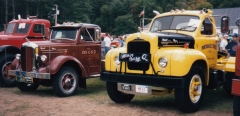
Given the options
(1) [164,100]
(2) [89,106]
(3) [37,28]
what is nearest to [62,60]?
(2) [89,106]

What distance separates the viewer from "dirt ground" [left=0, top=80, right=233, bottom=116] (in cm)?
694

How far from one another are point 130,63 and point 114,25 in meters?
70.3

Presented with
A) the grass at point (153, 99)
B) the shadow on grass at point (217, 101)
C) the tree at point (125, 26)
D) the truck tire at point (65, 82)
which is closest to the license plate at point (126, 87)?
the grass at point (153, 99)

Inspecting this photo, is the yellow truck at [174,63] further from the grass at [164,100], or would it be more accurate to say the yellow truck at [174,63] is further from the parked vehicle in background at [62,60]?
the parked vehicle in background at [62,60]

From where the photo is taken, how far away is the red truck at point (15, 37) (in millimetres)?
10883

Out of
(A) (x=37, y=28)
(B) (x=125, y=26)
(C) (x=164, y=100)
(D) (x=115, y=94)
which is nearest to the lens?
(D) (x=115, y=94)

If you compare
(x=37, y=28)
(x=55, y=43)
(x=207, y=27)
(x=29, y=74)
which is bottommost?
(x=29, y=74)

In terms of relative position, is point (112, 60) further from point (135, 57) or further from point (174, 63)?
point (174, 63)

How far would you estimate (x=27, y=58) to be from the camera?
9.14 meters

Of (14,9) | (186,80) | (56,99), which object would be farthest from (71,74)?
(14,9)

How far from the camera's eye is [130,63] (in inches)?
283

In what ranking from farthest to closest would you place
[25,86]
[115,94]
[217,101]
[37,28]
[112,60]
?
[37,28], [25,86], [217,101], [115,94], [112,60]

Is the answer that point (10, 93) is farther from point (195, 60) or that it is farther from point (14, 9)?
point (14, 9)

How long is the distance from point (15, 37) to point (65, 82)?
12.9ft
